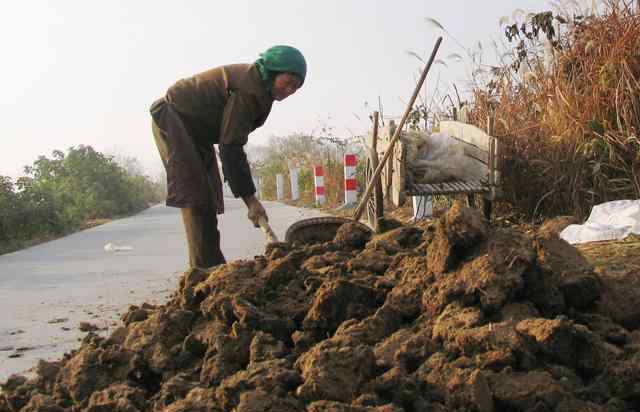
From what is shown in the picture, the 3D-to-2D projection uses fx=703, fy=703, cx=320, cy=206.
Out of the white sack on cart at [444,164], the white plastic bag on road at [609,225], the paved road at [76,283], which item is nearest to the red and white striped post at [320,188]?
the paved road at [76,283]

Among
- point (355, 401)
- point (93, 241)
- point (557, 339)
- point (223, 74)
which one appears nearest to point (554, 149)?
point (223, 74)

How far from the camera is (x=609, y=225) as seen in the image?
17.4 ft

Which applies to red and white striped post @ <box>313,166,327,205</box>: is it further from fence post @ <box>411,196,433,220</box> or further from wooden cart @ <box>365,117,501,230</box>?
wooden cart @ <box>365,117,501,230</box>

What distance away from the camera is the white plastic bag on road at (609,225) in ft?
16.9

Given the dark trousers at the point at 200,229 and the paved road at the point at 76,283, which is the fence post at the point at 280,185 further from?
the dark trousers at the point at 200,229

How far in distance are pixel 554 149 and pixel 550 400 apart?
5005mm

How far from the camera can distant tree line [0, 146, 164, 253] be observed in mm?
11289

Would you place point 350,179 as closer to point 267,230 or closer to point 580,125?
point 580,125

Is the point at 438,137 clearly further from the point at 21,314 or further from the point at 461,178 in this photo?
the point at 21,314

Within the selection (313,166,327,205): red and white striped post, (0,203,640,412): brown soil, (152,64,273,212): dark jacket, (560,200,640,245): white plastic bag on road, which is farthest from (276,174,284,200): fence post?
(0,203,640,412): brown soil

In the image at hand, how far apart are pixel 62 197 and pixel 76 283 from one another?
9.99 m

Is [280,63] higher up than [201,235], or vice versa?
[280,63]

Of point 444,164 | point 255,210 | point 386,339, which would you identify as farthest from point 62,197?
point 386,339

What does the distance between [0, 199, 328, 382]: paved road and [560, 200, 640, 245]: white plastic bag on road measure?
3163 millimetres
